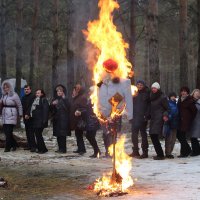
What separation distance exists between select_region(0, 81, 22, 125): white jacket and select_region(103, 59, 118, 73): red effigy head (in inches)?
238

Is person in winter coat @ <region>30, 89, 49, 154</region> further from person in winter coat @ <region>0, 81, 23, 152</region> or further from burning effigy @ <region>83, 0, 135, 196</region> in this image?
Answer: burning effigy @ <region>83, 0, 135, 196</region>

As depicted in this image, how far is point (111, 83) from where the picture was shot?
7906 mm

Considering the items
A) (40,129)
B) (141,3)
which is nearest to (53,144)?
(40,129)

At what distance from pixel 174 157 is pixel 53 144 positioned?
4.92m

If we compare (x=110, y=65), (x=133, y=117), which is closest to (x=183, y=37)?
(x=133, y=117)

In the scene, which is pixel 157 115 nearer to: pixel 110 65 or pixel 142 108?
pixel 142 108

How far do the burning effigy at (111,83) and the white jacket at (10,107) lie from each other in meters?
5.46

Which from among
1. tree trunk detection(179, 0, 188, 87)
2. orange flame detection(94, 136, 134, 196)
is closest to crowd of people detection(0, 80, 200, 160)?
orange flame detection(94, 136, 134, 196)

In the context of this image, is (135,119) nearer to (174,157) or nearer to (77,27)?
(174,157)

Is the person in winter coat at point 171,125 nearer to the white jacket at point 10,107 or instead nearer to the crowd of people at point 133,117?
the crowd of people at point 133,117

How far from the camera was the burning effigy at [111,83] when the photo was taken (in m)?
7.52

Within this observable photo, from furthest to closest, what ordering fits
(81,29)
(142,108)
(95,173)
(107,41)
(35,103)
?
(81,29) → (35,103) → (142,108) → (95,173) → (107,41)

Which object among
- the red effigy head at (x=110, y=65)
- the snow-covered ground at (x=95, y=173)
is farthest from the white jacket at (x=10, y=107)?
the red effigy head at (x=110, y=65)

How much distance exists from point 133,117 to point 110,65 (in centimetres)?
444
